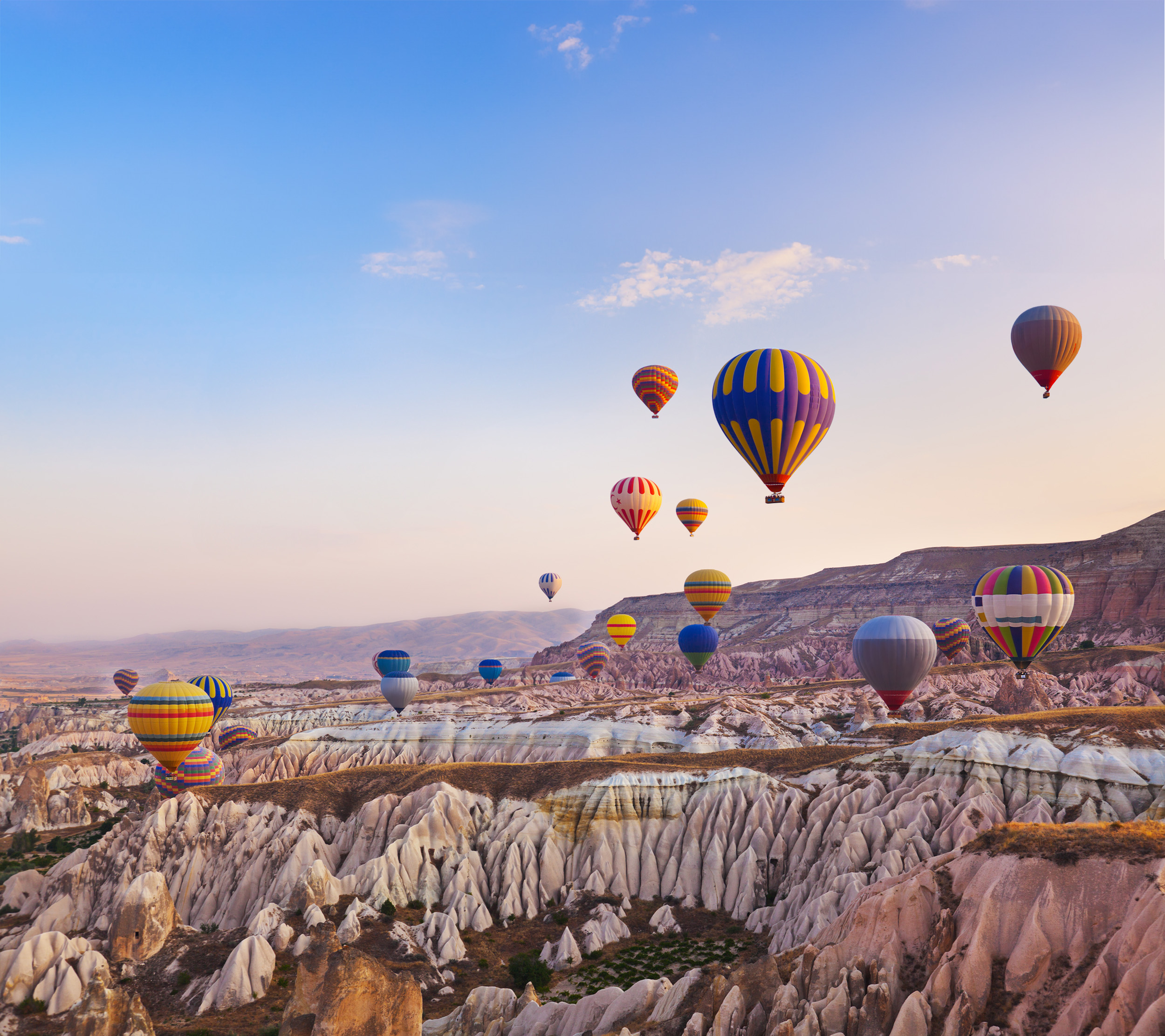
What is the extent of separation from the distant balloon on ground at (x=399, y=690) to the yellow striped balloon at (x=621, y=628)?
35746 mm

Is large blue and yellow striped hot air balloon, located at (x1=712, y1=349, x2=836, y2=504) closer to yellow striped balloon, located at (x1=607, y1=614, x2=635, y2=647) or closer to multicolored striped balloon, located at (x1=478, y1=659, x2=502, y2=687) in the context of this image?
yellow striped balloon, located at (x1=607, y1=614, x2=635, y2=647)

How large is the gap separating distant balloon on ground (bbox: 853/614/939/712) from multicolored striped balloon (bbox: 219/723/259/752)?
80.0m

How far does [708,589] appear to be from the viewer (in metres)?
96.7

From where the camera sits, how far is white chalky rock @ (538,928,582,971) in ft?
129

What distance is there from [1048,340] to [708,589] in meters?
49.1

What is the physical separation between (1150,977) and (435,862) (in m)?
39.1

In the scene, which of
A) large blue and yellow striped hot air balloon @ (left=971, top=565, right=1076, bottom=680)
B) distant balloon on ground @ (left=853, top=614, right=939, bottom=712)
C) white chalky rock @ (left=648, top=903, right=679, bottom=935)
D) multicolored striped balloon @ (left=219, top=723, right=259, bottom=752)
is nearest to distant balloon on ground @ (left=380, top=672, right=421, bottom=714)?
multicolored striped balloon @ (left=219, top=723, right=259, bottom=752)

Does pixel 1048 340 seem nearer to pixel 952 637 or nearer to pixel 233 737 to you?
pixel 952 637

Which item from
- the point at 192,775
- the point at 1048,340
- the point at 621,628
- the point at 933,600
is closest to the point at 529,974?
the point at 192,775

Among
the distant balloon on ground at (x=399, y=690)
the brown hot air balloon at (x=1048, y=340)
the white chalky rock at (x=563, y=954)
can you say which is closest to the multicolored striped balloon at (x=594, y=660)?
the distant balloon on ground at (x=399, y=690)

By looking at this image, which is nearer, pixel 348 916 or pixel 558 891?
pixel 348 916

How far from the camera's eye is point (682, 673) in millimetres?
152750

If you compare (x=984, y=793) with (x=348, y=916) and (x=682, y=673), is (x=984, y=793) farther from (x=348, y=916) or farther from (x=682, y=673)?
(x=682, y=673)

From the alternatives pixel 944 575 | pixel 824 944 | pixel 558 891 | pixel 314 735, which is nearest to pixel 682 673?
pixel 944 575
